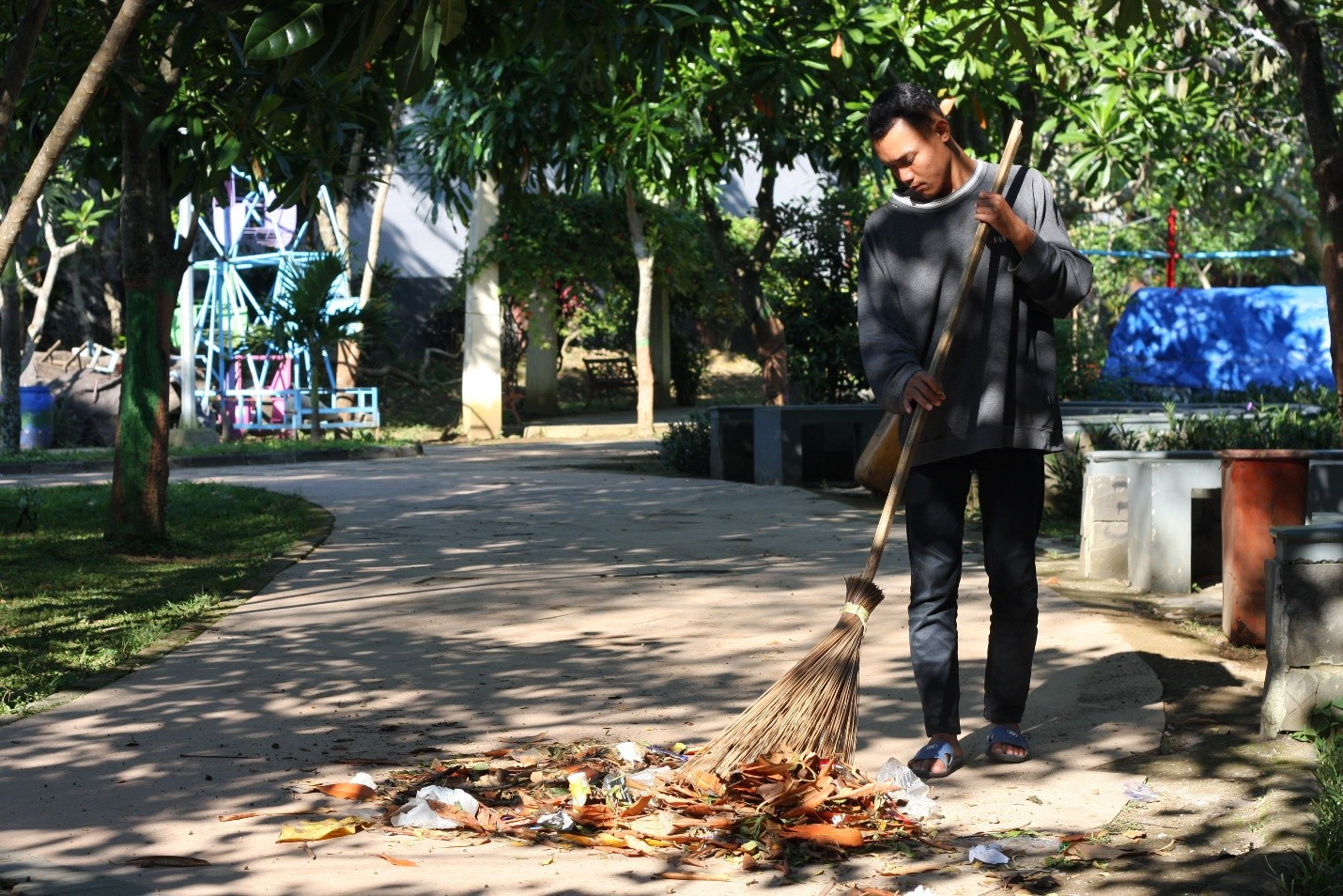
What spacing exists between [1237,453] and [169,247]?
237 inches

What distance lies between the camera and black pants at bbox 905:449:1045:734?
14.3 feet

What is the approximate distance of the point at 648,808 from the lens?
402 centimetres

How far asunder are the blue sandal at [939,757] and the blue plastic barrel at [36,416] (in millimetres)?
17901

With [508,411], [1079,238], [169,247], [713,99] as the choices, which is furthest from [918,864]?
[1079,238]

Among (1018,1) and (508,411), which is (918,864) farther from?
(508,411)

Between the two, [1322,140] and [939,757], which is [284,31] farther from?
[1322,140]

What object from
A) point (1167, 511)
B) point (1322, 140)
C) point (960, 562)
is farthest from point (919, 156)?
point (1167, 511)

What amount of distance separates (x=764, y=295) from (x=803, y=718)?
12.4 metres

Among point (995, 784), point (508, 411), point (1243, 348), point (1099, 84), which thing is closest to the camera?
point (995, 784)

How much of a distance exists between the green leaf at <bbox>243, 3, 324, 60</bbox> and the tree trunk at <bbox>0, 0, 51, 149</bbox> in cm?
107

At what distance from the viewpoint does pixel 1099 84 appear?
40.5 feet

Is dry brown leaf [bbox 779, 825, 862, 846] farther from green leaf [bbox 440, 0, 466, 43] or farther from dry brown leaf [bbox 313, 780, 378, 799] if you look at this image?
green leaf [bbox 440, 0, 466, 43]

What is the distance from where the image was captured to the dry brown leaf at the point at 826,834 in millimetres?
3725

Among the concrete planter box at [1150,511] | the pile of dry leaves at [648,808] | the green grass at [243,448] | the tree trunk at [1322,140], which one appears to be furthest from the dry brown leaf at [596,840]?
the green grass at [243,448]
